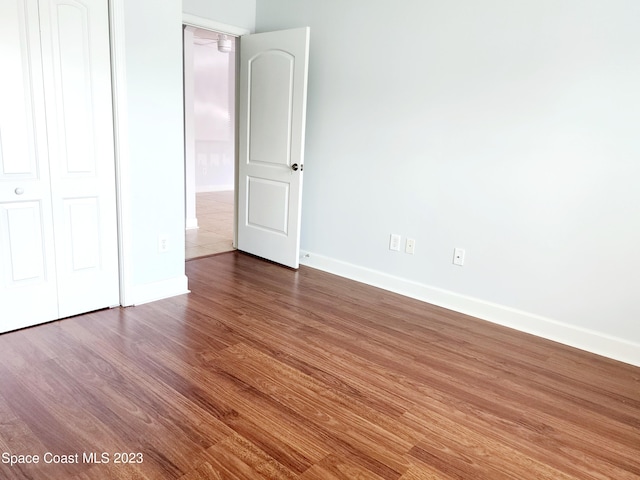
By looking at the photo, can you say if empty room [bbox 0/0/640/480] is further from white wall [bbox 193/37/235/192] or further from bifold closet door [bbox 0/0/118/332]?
white wall [bbox 193/37/235/192]

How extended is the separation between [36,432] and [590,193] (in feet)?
10.2

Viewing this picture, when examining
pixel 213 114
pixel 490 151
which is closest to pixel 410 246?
pixel 490 151

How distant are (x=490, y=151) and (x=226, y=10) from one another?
2592mm

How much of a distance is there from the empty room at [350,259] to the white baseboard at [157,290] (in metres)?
0.02

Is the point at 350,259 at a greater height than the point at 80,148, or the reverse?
the point at 80,148

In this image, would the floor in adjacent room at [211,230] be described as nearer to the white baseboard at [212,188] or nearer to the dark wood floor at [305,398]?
the white baseboard at [212,188]

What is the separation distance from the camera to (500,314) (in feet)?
10.6

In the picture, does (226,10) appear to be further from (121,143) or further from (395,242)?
(395,242)

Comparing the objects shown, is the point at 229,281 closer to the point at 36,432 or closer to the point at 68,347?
the point at 68,347

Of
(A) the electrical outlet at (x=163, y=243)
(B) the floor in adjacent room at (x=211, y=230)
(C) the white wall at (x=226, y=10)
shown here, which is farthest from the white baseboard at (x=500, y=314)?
(C) the white wall at (x=226, y=10)

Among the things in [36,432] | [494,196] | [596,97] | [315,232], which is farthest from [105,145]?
[596,97]

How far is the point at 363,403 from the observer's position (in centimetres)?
218

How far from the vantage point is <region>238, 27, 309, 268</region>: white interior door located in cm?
387

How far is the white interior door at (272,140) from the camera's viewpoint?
3873 millimetres
